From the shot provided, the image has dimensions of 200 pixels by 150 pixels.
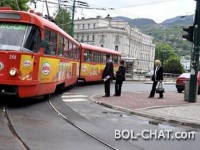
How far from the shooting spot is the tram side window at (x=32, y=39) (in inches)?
505

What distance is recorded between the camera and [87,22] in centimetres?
14138

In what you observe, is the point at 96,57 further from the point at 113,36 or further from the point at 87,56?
the point at 113,36

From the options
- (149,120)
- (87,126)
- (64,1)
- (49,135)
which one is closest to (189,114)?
(149,120)

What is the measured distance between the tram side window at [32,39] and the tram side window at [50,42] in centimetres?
98

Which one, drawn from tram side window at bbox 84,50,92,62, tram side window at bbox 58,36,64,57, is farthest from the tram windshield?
tram side window at bbox 84,50,92,62

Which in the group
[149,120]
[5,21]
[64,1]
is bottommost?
[149,120]

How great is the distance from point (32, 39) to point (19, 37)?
45 centimetres

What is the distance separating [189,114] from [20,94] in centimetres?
564

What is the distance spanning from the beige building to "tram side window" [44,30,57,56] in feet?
348

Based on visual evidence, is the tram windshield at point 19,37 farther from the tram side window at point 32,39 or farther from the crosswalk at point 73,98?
the crosswalk at point 73,98

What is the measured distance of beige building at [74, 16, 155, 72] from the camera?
132 meters

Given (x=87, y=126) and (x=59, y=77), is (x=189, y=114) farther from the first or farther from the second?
(x=59, y=77)

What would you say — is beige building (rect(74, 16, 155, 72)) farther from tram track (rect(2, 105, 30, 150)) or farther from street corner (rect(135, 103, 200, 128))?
tram track (rect(2, 105, 30, 150))

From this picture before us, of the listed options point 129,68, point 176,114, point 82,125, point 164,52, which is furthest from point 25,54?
point 164,52
